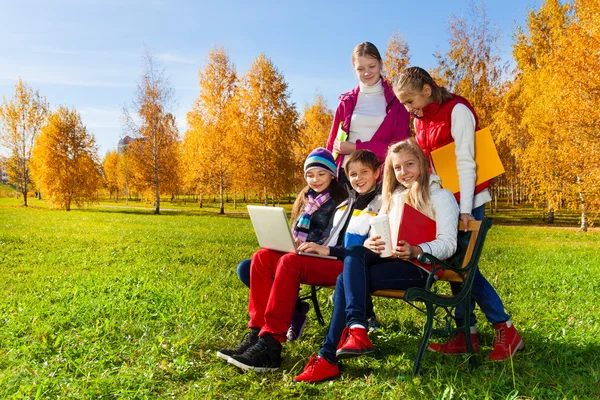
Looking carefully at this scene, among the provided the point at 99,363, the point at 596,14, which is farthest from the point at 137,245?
the point at 596,14

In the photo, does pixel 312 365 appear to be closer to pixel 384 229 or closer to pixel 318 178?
pixel 384 229

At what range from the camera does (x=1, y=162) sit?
40594 mm

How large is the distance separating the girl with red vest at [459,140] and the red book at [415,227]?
32 cm

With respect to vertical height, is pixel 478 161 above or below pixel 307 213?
above

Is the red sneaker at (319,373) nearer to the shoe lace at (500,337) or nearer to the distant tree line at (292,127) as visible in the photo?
the shoe lace at (500,337)

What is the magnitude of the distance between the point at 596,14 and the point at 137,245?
1316cm

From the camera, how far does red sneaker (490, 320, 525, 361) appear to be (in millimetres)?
3721

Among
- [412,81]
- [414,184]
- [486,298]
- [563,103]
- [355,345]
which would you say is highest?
[563,103]

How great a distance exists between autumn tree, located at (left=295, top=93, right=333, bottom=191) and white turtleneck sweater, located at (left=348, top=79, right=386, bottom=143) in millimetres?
29063

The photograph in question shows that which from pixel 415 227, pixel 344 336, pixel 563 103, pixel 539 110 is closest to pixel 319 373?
pixel 344 336

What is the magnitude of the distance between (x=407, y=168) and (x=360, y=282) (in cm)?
84

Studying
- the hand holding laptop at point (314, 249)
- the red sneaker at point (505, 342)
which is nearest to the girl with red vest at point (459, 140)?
the red sneaker at point (505, 342)

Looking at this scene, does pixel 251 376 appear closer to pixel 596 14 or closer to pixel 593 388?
pixel 593 388

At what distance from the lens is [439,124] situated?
12.1 feet
